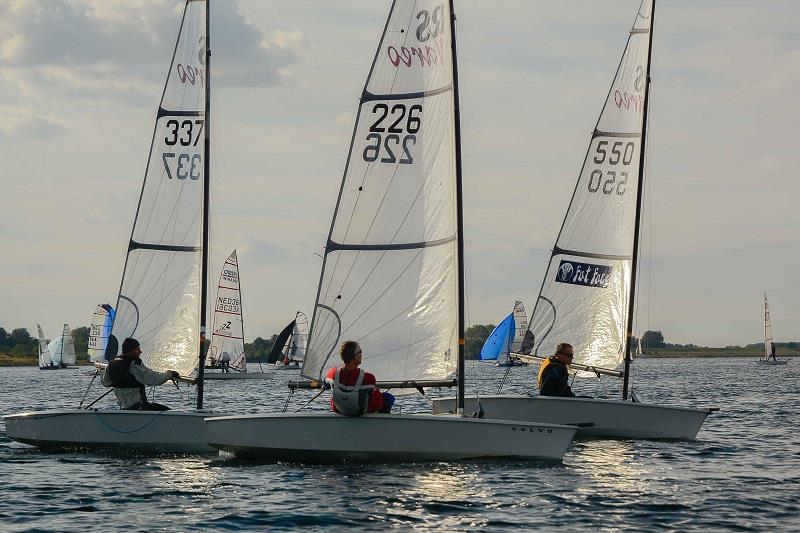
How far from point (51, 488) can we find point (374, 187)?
6.38 metres

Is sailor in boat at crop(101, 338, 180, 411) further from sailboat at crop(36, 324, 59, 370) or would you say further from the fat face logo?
sailboat at crop(36, 324, 59, 370)

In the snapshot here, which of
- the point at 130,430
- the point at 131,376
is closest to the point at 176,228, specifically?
the point at 131,376

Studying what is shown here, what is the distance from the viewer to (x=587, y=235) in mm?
25547

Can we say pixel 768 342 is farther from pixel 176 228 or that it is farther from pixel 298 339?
pixel 176 228

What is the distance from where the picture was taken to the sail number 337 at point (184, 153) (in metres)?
22.0

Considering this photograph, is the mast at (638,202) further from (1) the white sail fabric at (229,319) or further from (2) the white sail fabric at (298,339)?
(2) the white sail fabric at (298,339)

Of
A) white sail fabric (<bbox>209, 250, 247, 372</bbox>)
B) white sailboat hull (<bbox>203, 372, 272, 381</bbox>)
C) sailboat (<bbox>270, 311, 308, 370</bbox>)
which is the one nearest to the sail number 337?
white sail fabric (<bbox>209, 250, 247, 372</bbox>)

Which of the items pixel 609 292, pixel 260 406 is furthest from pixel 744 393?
pixel 609 292

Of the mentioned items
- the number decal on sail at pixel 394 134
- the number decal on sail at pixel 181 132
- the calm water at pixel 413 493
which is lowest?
the calm water at pixel 413 493

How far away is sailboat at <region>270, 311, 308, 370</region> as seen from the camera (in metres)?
81.8

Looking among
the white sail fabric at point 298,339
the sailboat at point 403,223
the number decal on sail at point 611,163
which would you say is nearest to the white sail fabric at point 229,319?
the white sail fabric at point 298,339

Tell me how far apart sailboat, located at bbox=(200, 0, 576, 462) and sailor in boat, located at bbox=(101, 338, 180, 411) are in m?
2.49

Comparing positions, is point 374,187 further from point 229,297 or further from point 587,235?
point 229,297

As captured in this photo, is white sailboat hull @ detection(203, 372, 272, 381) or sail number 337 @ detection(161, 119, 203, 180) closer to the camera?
sail number 337 @ detection(161, 119, 203, 180)
